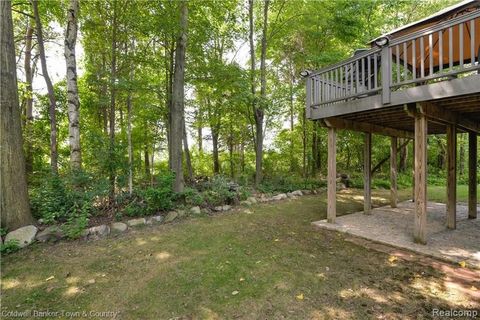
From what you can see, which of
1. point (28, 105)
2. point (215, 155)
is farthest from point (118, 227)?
point (215, 155)

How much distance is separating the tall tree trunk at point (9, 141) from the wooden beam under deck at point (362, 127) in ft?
19.6

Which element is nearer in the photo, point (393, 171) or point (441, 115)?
point (441, 115)

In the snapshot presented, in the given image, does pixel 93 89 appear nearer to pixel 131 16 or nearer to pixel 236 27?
pixel 131 16

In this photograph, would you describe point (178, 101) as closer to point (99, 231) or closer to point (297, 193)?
point (99, 231)

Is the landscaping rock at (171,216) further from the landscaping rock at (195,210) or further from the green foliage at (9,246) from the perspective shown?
the green foliage at (9,246)

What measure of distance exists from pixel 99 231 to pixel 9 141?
2.25 m

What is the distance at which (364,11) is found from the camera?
30.2 feet

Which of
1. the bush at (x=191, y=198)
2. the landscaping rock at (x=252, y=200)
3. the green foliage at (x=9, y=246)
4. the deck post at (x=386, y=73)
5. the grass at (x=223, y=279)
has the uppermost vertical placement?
the deck post at (x=386, y=73)

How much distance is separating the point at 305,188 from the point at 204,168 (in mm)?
6242

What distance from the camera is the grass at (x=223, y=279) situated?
95.4 inches

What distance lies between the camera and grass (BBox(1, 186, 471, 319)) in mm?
2424

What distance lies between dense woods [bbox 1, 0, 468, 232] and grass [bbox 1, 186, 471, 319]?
1.17m

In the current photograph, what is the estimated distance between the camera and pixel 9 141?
167 inches

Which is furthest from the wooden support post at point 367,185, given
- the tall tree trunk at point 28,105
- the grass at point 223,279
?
the tall tree trunk at point 28,105
